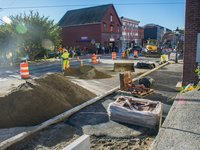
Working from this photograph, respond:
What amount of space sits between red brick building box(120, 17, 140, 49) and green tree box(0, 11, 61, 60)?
3758 cm

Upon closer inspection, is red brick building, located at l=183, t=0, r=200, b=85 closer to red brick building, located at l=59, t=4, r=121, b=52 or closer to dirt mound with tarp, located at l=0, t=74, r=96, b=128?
dirt mound with tarp, located at l=0, t=74, r=96, b=128

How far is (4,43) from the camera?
81.8 feet

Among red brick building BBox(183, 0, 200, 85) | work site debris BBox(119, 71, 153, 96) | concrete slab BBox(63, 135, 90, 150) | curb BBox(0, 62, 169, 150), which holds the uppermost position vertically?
red brick building BBox(183, 0, 200, 85)

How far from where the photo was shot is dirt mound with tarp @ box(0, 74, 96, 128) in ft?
19.8

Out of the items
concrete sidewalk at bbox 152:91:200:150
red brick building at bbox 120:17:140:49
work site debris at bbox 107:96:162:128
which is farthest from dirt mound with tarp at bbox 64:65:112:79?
red brick building at bbox 120:17:140:49

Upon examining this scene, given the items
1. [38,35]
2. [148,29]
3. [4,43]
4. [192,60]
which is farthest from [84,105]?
[148,29]

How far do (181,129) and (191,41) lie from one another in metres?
5.86

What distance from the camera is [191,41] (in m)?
9.15

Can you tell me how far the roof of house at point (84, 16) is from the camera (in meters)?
49.8

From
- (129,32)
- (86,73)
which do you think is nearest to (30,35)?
(86,73)

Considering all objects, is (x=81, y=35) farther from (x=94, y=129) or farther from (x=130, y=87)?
(x=94, y=129)

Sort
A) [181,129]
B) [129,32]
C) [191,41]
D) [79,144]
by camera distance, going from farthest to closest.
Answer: [129,32] < [191,41] < [181,129] < [79,144]

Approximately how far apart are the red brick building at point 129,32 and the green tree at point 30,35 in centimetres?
3758

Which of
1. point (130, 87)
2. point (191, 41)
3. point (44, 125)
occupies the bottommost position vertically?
point (44, 125)
